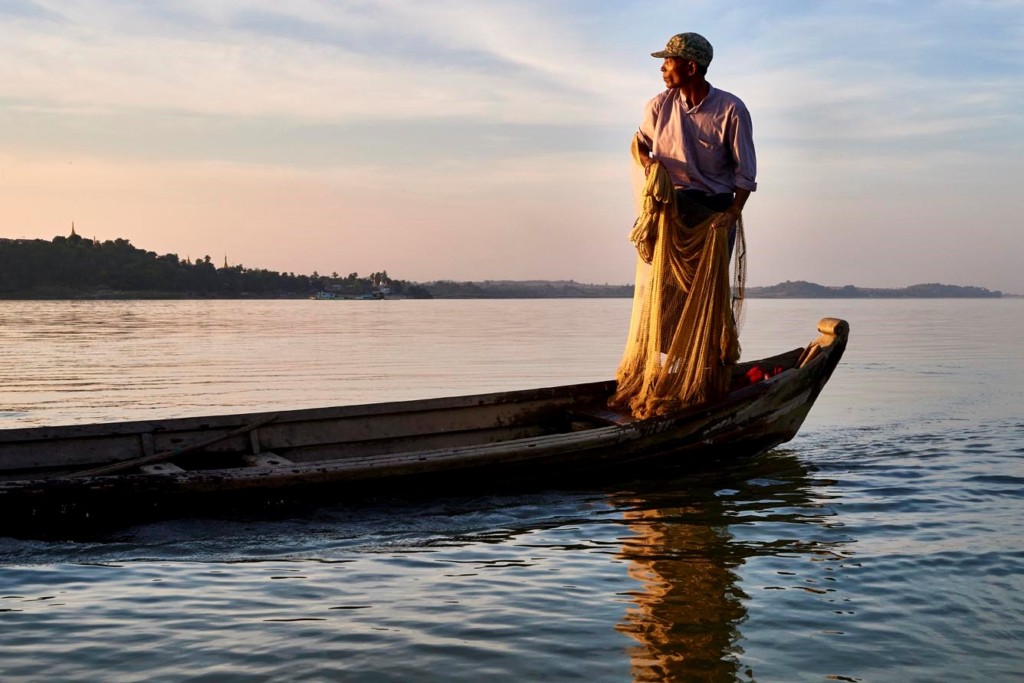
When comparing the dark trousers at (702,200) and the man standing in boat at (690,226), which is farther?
the dark trousers at (702,200)

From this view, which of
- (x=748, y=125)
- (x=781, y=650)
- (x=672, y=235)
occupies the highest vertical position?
(x=748, y=125)

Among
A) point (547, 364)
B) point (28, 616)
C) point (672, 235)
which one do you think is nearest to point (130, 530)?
point (28, 616)

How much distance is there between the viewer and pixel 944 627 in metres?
4.87

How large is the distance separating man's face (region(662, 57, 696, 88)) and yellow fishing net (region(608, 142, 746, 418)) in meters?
0.61

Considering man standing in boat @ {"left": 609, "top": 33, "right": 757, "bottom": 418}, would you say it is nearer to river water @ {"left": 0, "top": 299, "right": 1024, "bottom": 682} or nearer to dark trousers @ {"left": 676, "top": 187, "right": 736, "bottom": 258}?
dark trousers @ {"left": 676, "top": 187, "right": 736, "bottom": 258}

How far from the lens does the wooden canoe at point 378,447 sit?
6430 millimetres

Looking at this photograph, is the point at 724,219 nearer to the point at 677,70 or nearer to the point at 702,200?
the point at 702,200

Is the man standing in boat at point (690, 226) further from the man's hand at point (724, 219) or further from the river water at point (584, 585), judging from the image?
the river water at point (584, 585)

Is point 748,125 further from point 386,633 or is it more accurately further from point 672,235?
point 386,633

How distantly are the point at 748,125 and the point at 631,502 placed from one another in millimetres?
3148

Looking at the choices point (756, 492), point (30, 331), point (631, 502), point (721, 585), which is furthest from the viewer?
point (30, 331)

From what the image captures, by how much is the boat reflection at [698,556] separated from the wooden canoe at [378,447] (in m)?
0.43

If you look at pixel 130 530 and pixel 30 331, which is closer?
pixel 130 530

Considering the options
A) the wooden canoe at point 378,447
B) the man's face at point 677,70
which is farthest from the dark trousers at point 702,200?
the wooden canoe at point 378,447
